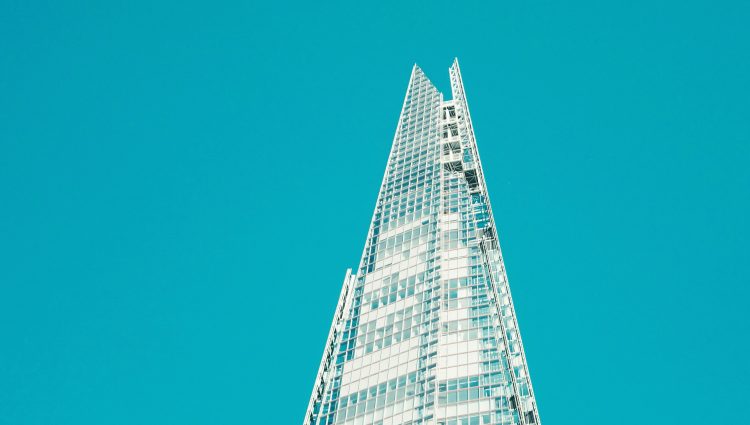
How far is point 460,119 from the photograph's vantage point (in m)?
173

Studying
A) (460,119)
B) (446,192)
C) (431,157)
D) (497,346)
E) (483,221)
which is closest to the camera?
(497,346)

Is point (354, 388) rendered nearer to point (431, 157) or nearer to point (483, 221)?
point (483, 221)

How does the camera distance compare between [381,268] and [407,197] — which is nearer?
[381,268]

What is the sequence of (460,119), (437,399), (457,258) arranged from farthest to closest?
1. (460,119)
2. (457,258)
3. (437,399)

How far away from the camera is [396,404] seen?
10044cm

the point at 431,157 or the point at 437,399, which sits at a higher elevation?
the point at 431,157

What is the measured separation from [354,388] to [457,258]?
2687 cm

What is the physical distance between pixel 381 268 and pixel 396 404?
30935 millimetres

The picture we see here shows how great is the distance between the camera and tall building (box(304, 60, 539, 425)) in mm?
99875

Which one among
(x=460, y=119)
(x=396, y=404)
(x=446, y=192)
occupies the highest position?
(x=460, y=119)

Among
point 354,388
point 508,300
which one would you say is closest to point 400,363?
point 354,388

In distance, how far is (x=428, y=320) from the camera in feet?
368

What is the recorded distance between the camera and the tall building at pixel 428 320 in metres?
99.9

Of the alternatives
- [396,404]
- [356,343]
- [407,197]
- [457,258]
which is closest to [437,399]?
[396,404]
